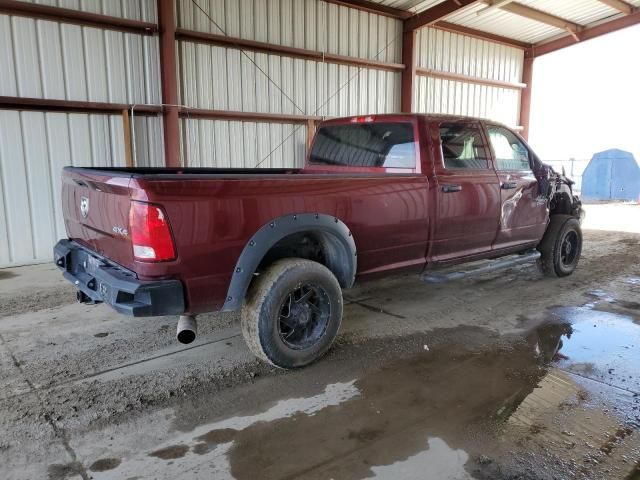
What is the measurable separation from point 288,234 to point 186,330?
902 millimetres

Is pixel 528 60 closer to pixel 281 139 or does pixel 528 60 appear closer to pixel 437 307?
pixel 281 139

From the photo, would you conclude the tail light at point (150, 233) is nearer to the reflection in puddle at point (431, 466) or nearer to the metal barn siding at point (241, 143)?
the reflection in puddle at point (431, 466)

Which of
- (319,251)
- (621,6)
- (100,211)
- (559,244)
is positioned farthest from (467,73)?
(100,211)

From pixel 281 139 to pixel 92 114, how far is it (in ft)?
12.1

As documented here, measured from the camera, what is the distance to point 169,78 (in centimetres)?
798

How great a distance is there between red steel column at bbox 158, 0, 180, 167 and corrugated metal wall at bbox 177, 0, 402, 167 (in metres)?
0.38

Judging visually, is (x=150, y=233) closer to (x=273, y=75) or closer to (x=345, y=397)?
(x=345, y=397)

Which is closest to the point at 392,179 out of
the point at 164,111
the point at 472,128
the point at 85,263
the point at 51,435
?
the point at 472,128

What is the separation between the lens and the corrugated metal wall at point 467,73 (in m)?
12.3

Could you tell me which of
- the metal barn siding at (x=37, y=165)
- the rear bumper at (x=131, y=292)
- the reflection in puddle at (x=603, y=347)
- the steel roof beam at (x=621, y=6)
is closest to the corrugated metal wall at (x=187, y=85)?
the metal barn siding at (x=37, y=165)

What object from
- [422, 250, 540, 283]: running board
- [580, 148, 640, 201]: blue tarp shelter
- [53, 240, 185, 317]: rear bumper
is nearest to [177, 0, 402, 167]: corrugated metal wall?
[422, 250, 540, 283]: running board

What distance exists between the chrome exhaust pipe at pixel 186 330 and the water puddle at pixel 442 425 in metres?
→ 0.44

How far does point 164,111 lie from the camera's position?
8094 millimetres

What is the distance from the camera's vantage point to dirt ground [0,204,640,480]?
240 cm
